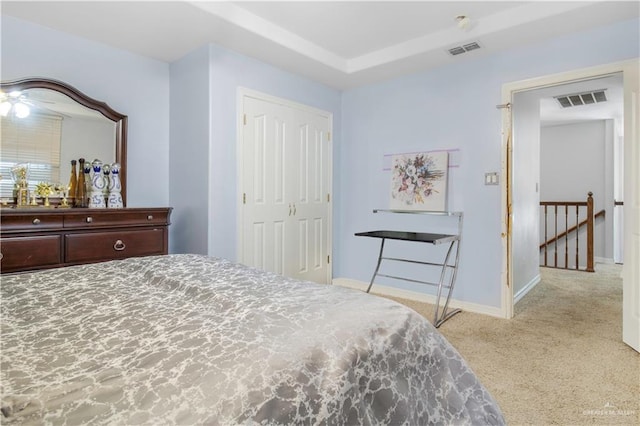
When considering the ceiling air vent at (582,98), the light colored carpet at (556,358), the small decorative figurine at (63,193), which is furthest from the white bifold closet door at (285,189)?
the ceiling air vent at (582,98)

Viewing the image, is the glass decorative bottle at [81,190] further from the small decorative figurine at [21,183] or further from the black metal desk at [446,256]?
the black metal desk at [446,256]

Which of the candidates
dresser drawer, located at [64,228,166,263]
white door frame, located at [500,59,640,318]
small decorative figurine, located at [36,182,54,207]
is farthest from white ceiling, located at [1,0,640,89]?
dresser drawer, located at [64,228,166,263]

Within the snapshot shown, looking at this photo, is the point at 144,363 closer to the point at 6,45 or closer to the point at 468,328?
the point at 468,328

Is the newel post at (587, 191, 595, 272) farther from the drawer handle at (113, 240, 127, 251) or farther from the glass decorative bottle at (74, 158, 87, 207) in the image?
the glass decorative bottle at (74, 158, 87, 207)

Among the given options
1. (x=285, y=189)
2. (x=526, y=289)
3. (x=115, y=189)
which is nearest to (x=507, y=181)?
(x=526, y=289)

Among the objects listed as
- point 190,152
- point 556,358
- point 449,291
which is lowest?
point 556,358

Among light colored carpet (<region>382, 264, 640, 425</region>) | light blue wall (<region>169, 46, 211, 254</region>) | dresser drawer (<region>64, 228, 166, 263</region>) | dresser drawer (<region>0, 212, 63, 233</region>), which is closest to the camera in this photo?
light colored carpet (<region>382, 264, 640, 425</region>)

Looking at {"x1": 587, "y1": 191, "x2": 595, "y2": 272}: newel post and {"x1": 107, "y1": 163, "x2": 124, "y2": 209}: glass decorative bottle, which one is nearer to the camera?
{"x1": 107, "y1": 163, "x2": 124, "y2": 209}: glass decorative bottle

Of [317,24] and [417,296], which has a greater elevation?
[317,24]

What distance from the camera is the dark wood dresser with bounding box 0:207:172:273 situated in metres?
2.24

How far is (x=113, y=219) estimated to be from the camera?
2.70 m

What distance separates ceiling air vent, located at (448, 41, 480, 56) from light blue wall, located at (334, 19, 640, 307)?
24 centimetres

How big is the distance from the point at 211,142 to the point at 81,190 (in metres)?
1.09

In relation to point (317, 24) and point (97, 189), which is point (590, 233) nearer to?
point (317, 24)
